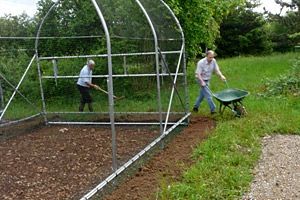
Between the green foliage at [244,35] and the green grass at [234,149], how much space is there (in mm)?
17009

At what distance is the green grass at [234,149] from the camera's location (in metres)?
5.14

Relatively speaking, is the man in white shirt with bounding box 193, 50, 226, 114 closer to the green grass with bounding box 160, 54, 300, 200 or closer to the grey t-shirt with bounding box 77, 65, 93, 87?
the green grass with bounding box 160, 54, 300, 200

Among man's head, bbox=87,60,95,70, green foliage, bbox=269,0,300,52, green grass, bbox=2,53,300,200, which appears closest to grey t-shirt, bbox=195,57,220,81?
green grass, bbox=2,53,300,200

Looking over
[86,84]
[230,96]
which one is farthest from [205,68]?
[86,84]

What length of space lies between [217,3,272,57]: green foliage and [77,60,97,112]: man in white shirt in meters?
20.5

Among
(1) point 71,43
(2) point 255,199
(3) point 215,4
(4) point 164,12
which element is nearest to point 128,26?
(4) point 164,12

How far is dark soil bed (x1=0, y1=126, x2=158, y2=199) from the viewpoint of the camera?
538 cm

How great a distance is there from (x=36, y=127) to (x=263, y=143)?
4848mm

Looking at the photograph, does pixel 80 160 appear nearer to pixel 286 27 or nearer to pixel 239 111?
pixel 239 111

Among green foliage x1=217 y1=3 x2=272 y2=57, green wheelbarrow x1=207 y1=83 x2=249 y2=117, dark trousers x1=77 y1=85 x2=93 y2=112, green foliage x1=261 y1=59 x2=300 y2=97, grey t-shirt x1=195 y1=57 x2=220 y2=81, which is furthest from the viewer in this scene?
green foliage x1=217 y1=3 x2=272 y2=57

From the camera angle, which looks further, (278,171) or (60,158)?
(60,158)

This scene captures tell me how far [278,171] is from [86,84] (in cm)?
470

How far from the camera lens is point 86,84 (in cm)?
916

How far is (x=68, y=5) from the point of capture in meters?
9.95
